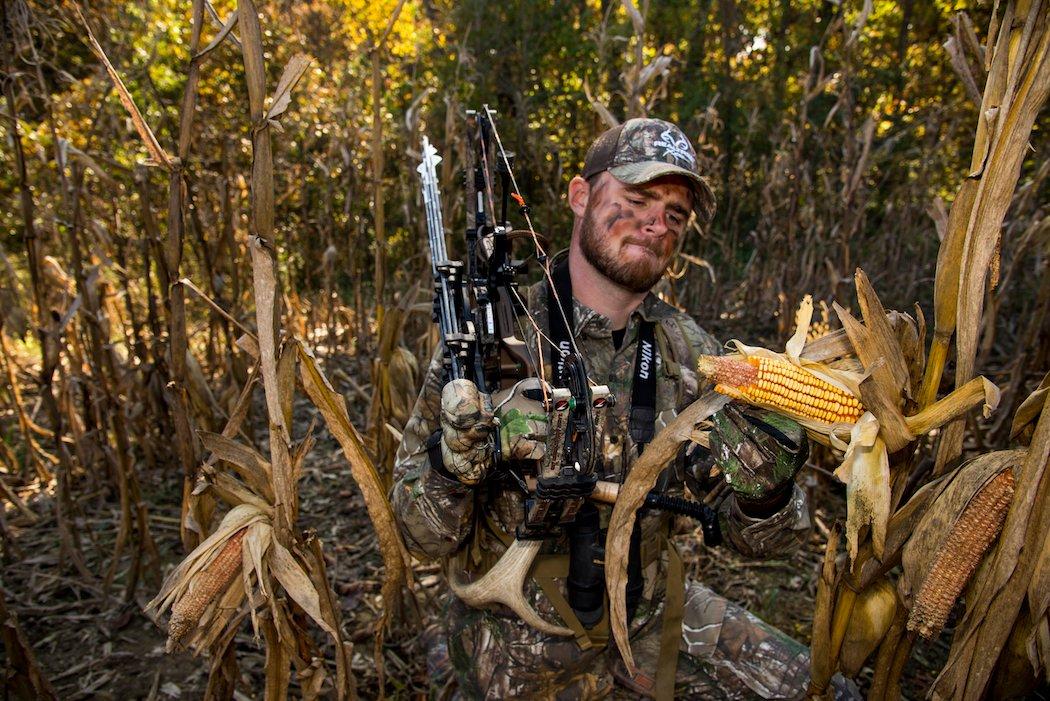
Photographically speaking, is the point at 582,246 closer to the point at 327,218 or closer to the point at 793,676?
the point at 793,676

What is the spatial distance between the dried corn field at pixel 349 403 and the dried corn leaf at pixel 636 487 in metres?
0.01

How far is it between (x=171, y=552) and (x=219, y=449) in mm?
2422

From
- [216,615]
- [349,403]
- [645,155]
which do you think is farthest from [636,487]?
[349,403]

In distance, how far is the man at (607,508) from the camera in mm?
1970

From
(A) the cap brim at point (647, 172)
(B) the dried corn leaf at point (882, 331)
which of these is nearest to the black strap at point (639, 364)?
(A) the cap brim at point (647, 172)

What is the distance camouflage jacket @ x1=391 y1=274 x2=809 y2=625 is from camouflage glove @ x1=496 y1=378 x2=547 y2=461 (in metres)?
0.23

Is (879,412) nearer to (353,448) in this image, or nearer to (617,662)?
(353,448)

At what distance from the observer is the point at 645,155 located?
7.06ft

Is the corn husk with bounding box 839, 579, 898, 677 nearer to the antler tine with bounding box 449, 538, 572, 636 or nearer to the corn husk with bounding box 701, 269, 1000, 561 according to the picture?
the corn husk with bounding box 701, 269, 1000, 561

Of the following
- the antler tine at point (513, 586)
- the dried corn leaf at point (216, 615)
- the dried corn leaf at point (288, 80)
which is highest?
the dried corn leaf at point (288, 80)

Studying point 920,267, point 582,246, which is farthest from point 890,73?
point 582,246

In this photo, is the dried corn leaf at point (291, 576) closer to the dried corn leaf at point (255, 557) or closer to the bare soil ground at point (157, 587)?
the dried corn leaf at point (255, 557)

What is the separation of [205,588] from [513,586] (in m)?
0.88

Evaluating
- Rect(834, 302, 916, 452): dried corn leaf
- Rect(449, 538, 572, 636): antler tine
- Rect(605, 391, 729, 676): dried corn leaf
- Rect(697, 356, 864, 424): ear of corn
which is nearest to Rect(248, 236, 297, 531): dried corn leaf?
Rect(449, 538, 572, 636): antler tine
